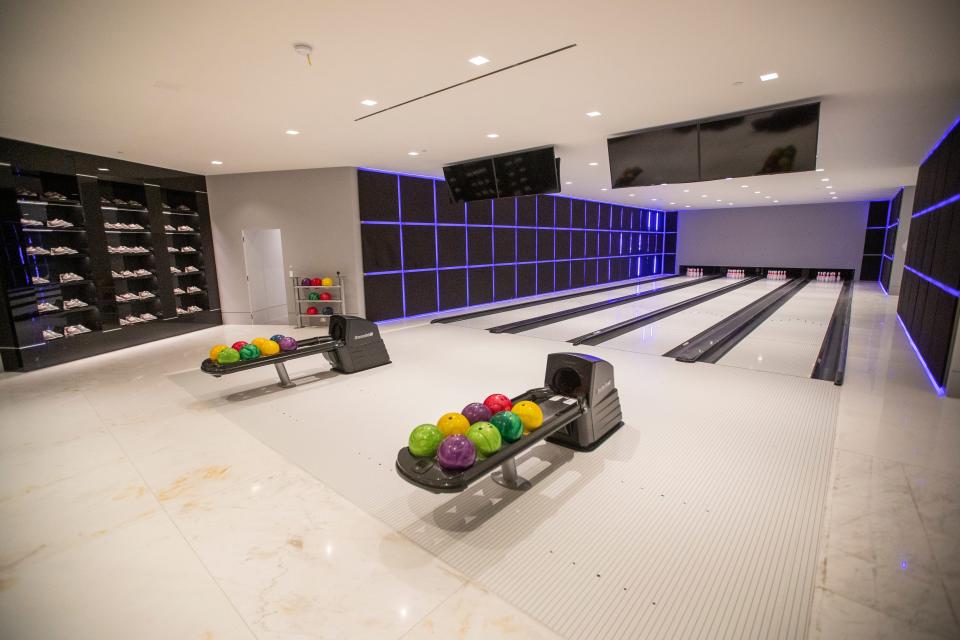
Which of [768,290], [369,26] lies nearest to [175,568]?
[369,26]

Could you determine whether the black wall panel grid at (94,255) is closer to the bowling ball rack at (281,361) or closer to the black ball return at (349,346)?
the bowling ball rack at (281,361)

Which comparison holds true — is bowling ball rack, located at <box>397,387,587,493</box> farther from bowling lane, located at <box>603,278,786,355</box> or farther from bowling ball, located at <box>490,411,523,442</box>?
bowling lane, located at <box>603,278,786,355</box>

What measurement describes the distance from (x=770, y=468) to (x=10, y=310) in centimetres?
771

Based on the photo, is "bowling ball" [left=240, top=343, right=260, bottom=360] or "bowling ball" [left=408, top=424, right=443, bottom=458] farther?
"bowling ball" [left=240, top=343, right=260, bottom=360]

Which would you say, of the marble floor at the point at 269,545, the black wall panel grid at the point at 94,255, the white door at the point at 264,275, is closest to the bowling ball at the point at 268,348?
the marble floor at the point at 269,545

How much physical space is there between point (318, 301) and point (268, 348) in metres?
3.25

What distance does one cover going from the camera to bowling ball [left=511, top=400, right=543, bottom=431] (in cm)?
262

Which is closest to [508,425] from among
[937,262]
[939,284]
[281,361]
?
[281,361]

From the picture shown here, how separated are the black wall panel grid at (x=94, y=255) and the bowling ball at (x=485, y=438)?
20.0 feet

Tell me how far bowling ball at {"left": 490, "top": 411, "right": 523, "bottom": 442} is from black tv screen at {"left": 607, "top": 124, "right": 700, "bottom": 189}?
12.1ft

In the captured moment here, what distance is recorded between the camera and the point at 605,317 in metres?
8.35

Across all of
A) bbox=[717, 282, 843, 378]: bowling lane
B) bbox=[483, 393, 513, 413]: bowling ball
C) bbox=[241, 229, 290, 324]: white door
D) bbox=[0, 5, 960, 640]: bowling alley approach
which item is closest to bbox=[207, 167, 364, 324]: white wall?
bbox=[0, 5, 960, 640]: bowling alley approach

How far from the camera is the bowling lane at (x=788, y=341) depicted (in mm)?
5133

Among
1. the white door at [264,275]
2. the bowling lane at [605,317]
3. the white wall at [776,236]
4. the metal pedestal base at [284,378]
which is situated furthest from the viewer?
the white wall at [776,236]
